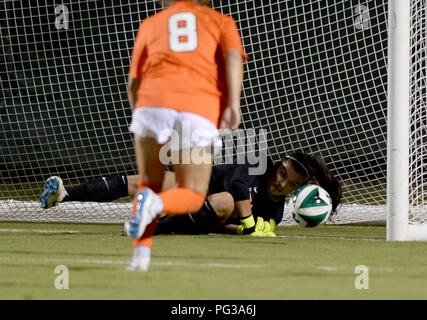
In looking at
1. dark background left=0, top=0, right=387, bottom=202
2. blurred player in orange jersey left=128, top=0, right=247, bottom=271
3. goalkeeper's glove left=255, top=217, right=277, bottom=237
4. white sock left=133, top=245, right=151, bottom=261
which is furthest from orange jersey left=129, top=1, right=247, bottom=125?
dark background left=0, top=0, right=387, bottom=202

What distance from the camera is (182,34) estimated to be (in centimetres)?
306

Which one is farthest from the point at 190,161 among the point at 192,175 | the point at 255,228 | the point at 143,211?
the point at 255,228

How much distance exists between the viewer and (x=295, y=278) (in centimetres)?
294

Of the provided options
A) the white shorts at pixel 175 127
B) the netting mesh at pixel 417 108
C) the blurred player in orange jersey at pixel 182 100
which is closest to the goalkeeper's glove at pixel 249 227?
the netting mesh at pixel 417 108

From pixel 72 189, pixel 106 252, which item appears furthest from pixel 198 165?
pixel 72 189

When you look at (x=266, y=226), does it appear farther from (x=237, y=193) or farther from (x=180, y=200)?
(x=180, y=200)

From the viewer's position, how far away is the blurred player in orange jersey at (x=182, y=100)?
9.82 feet

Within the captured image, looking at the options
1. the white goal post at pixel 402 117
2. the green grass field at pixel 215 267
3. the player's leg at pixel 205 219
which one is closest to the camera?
the green grass field at pixel 215 267

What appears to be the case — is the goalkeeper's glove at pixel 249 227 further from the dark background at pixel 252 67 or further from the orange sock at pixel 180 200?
the orange sock at pixel 180 200

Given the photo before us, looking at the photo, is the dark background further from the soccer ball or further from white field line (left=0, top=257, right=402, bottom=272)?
white field line (left=0, top=257, right=402, bottom=272)

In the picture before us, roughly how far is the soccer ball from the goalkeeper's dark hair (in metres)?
0.21

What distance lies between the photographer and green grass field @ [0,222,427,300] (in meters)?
2.56

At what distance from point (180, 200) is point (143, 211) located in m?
0.21
